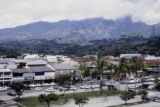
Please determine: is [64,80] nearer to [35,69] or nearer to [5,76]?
[35,69]

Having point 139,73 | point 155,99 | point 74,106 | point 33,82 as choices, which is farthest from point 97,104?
point 139,73

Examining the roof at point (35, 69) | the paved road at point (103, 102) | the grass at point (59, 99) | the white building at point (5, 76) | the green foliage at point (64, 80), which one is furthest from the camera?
the roof at point (35, 69)

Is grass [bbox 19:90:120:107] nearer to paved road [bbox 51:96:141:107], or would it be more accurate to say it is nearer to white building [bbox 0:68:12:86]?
paved road [bbox 51:96:141:107]

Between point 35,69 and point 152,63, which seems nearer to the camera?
point 35,69

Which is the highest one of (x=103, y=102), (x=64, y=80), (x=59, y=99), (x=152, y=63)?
(x=152, y=63)

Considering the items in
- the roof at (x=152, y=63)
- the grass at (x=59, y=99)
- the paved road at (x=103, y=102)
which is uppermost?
the roof at (x=152, y=63)

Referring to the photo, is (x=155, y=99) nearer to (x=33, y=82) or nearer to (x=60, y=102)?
(x=60, y=102)

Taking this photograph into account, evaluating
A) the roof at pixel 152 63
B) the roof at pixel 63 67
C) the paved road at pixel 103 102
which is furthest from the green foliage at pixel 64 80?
the roof at pixel 152 63

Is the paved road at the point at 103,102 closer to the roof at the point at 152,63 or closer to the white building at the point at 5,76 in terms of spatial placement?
the white building at the point at 5,76

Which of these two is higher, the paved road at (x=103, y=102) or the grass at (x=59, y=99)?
Answer: the grass at (x=59, y=99)

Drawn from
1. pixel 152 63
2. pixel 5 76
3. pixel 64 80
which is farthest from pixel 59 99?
pixel 152 63

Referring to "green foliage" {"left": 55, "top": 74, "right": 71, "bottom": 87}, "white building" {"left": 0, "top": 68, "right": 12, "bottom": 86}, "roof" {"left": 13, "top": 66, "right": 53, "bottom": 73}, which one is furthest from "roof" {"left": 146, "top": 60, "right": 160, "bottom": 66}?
"white building" {"left": 0, "top": 68, "right": 12, "bottom": 86}
